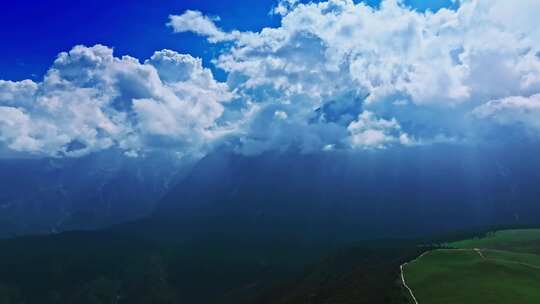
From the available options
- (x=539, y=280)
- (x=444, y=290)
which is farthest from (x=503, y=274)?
(x=444, y=290)

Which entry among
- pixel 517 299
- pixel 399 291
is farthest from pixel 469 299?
pixel 399 291

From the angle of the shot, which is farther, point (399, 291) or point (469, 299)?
point (399, 291)

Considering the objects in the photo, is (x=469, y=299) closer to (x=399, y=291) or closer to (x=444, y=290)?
(x=444, y=290)

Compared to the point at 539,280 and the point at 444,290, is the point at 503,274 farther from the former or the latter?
the point at 444,290

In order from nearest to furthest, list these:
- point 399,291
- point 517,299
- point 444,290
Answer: point 517,299
point 444,290
point 399,291

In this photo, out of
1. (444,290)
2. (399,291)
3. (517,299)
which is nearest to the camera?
(517,299)

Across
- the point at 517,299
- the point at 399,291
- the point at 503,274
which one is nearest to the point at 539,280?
the point at 503,274

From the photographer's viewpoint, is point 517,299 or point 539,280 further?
point 539,280

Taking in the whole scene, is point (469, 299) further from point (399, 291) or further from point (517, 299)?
point (399, 291)
